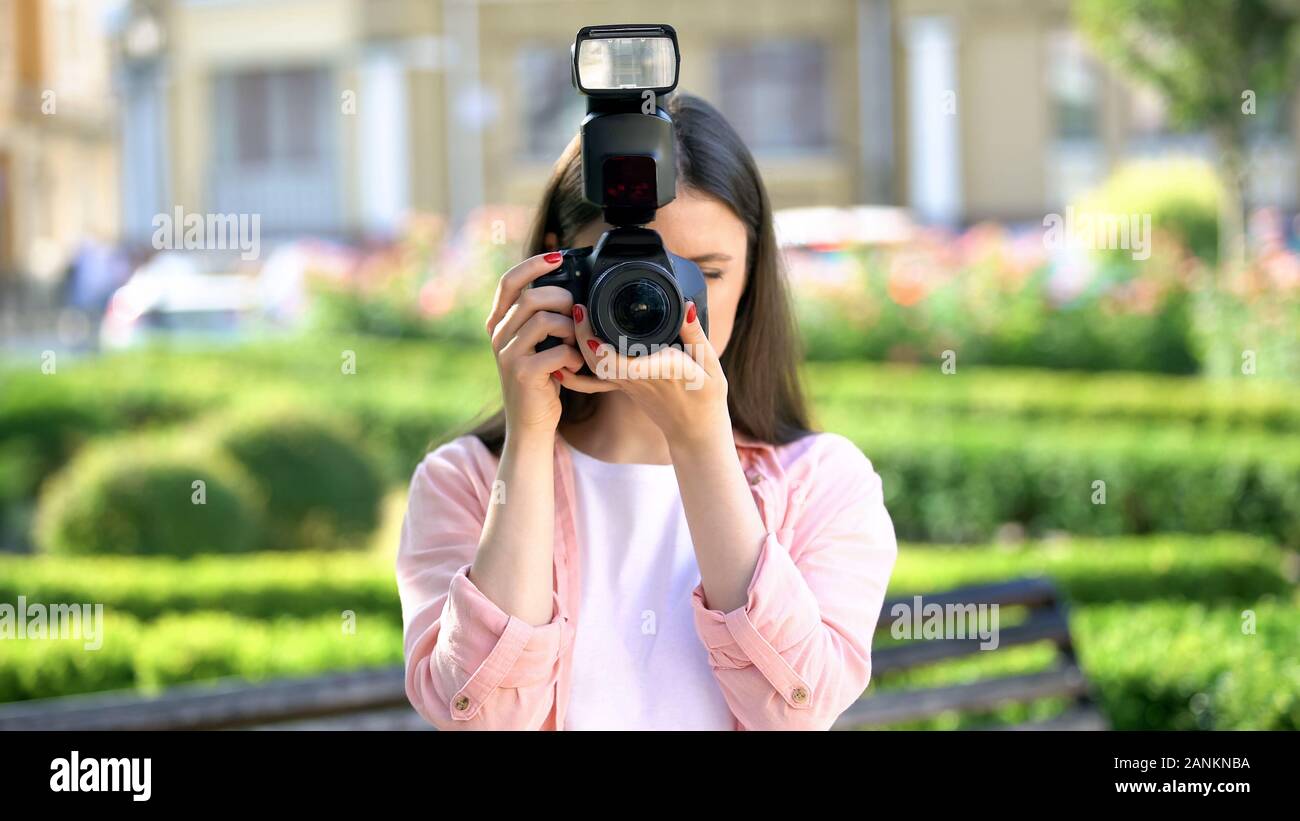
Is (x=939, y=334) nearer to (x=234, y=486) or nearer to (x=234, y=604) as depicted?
(x=234, y=486)

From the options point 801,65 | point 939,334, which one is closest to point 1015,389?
point 939,334

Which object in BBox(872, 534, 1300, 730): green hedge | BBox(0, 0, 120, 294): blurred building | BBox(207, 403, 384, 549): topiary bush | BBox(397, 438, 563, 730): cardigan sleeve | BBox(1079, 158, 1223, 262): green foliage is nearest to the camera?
BBox(397, 438, 563, 730): cardigan sleeve

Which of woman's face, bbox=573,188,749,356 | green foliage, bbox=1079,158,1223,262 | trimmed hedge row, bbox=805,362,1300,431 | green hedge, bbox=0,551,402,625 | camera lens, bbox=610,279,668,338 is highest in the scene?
green foliage, bbox=1079,158,1223,262

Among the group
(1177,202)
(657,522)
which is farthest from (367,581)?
(1177,202)

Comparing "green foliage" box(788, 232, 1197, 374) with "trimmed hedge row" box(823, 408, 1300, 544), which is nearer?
"trimmed hedge row" box(823, 408, 1300, 544)

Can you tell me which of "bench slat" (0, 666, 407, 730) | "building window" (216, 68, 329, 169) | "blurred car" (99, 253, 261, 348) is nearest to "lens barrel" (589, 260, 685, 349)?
"bench slat" (0, 666, 407, 730)

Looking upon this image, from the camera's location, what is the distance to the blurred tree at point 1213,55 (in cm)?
750

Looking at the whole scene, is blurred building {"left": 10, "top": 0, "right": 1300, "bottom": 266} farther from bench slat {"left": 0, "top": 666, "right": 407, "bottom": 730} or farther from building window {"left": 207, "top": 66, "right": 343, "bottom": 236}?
bench slat {"left": 0, "top": 666, "right": 407, "bottom": 730}

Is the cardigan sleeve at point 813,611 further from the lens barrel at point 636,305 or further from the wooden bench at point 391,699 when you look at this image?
the wooden bench at point 391,699

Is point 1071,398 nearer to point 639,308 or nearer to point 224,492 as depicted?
point 224,492

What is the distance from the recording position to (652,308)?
1.29m

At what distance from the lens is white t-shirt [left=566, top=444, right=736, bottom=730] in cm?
148

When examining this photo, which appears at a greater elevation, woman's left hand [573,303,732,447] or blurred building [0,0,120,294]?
blurred building [0,0,120,294]

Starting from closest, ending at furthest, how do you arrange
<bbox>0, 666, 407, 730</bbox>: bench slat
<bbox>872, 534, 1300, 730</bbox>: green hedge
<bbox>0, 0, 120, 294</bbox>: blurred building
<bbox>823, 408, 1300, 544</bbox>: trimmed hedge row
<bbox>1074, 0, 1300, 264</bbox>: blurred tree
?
<bbox>0, 666, 407, 730</bbox>: bench slat, <bbox>872, 534, 1300, 730</bbox>: green hedge, <bbox>823, 408, 1300, 544</bbox>: trimmed hedge row, <bbox>1074, 0, 1300, 264</bbox>: blurred tree, <bbox>0, 0, 120, 294</bbox>: blurred building
